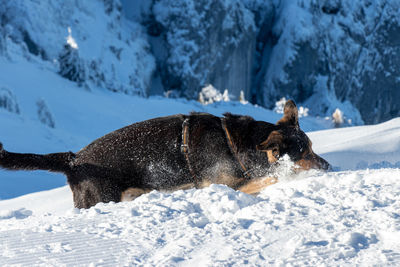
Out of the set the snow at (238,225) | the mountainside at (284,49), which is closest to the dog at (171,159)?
the snow at (238,225)

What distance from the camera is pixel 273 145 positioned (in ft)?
8.56

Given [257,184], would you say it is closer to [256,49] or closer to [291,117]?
[291,117]

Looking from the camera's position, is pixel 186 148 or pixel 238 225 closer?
pixel 238 225

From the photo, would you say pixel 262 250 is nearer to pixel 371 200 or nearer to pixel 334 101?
pixel 371 200

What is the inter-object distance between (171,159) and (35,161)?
0.92 meters

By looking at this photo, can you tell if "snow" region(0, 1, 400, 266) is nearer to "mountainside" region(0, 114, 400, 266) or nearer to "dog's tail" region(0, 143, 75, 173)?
"mountainside" region(0, 114, 400, 266)

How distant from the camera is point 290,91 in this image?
27.2 metres

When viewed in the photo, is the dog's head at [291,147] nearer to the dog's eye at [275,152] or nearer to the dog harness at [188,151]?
the dog's eye at [275,152]

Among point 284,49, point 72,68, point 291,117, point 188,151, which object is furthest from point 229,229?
point 284,49

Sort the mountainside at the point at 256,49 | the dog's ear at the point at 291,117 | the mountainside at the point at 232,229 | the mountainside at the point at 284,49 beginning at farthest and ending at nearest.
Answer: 1. the mountainside at the point at 284,49
2. the mountainside at the point at 256,49
3. the dog's ear at the point at 291,117
4. the mountainside at the point at 232,229

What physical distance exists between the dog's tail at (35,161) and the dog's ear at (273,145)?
1.30m

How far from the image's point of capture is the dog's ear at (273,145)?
261cm

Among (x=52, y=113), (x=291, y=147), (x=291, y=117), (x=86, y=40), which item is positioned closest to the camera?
(x=291, y=147)

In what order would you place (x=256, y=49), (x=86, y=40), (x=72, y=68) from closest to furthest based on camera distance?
(x=72, y=68) < (x=86, y=40) < (x=256, y=49)
